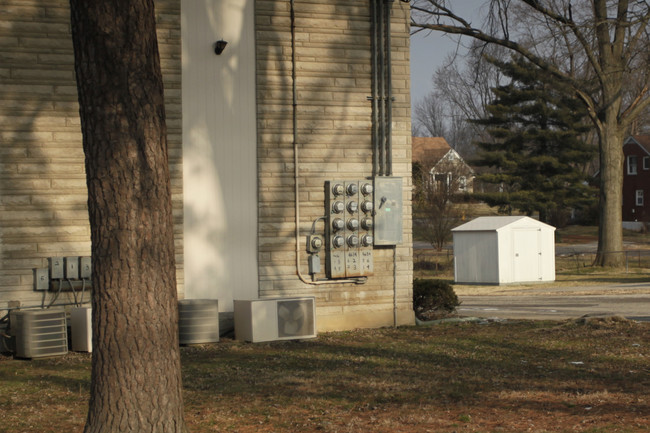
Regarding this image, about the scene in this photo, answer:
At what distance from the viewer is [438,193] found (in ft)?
144

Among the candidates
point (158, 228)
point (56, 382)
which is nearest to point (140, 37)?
point (158, 228)

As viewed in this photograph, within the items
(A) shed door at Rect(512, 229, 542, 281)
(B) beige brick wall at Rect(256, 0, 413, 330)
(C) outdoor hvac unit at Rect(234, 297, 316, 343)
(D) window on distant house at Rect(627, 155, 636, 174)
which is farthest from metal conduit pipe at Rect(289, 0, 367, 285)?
(D) window on distant house at Rect(627, 155, 636, 174)

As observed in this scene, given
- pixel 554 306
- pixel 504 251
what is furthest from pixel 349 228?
pixel 504 251

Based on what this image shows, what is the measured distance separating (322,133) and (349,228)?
167cm

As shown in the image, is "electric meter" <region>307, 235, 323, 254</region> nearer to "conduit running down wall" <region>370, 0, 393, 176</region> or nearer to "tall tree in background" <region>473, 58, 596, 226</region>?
"conduit running down wall" <region>370, 0, 393, 176</region>

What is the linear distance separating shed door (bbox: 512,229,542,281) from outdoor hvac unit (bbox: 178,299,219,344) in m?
18.1

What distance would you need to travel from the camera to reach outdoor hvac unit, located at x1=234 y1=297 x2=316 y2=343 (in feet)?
42.4

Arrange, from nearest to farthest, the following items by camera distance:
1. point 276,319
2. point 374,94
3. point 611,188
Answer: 1. point 276,319
2. point 374,94
3. point 611,188

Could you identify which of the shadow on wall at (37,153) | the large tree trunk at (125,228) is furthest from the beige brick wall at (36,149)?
the large tree trunk at (125,228)

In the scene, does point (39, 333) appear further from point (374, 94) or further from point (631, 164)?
point (631, 164)

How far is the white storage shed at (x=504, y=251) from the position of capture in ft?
94.8

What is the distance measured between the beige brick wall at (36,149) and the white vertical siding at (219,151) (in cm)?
175

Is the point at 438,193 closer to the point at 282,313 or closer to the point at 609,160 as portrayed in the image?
the point at 609,160

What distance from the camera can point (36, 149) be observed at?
12.8m
